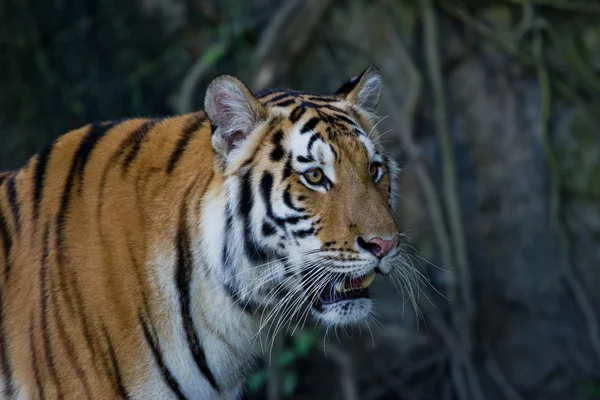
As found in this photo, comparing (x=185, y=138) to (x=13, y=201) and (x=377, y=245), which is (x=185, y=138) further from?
(x=377, y=245)

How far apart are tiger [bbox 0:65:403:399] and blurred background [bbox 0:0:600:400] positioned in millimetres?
2391

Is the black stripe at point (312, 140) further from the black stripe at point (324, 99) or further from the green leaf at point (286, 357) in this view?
the green leaf at point (286, 357)

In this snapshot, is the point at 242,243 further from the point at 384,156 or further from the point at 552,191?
the point at 552,191

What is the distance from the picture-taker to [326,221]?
7.33 feet

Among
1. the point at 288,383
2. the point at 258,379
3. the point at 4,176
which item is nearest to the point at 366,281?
the point at 4,176

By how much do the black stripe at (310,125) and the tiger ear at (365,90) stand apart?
0.24 m

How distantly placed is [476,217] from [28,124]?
2474mm

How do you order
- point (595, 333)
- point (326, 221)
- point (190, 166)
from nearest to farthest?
1. point (326, 221)
2. point (190, 166)
3. point (595, 333)

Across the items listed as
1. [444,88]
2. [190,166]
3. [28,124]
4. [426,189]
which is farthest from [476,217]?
[190,166]

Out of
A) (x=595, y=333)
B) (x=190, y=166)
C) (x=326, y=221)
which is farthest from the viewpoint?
(x=595, y=333)

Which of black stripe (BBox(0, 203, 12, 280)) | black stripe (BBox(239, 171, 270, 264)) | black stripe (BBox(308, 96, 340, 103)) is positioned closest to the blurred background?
black stripe (BBox(308, 96, 340, 103))

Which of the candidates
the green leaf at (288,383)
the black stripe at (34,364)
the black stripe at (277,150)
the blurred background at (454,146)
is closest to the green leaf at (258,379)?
the blurred background at (454,146)

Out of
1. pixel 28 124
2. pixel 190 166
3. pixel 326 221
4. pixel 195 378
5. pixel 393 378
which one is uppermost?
pixel 28 124

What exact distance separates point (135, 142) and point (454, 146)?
2.73 meters
